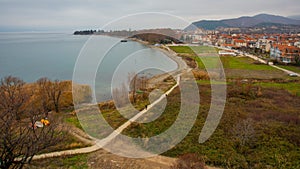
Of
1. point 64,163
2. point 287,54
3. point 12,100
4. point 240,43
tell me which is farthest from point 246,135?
point 240,43

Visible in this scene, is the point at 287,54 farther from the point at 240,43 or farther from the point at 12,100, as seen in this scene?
the point at 12,100

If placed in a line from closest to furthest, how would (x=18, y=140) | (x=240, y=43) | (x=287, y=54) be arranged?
1. (x=18, y=140)
2. (x=287, y=54)
3. (x=240, y=43)

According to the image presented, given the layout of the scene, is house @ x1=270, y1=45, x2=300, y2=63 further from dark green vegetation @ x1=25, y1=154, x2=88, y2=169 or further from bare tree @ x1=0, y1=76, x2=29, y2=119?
dark green vegetation @ x1=25, y1=154, x2=88, y2=169

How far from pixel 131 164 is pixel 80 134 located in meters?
3.81

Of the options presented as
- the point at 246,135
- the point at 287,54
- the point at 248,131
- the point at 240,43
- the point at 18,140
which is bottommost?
the point at 246,135

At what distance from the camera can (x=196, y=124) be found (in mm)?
11750

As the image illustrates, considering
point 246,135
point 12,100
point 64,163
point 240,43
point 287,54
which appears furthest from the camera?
point 240,43

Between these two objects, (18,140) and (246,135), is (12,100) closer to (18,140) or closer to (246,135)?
(18,140)

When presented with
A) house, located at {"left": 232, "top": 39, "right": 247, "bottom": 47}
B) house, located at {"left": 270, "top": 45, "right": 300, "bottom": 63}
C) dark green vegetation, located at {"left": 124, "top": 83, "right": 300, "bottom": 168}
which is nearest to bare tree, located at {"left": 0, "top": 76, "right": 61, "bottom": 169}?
dark green vegetation, located at {"left": 124, "top": 83, "right": 300, "bottom": 168}

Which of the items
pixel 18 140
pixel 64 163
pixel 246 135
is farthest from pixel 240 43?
pixel 18 140

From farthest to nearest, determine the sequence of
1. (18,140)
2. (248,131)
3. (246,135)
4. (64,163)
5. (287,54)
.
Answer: (287,54)
(248,131)
(246,135)
(64,163)
(18,140)

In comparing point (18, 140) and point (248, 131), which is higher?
point (18, 140)

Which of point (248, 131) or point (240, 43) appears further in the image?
point (240, 43)

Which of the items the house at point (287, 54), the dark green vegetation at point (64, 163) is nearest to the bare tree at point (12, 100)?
the dark green vegetation at point (64, 163)
